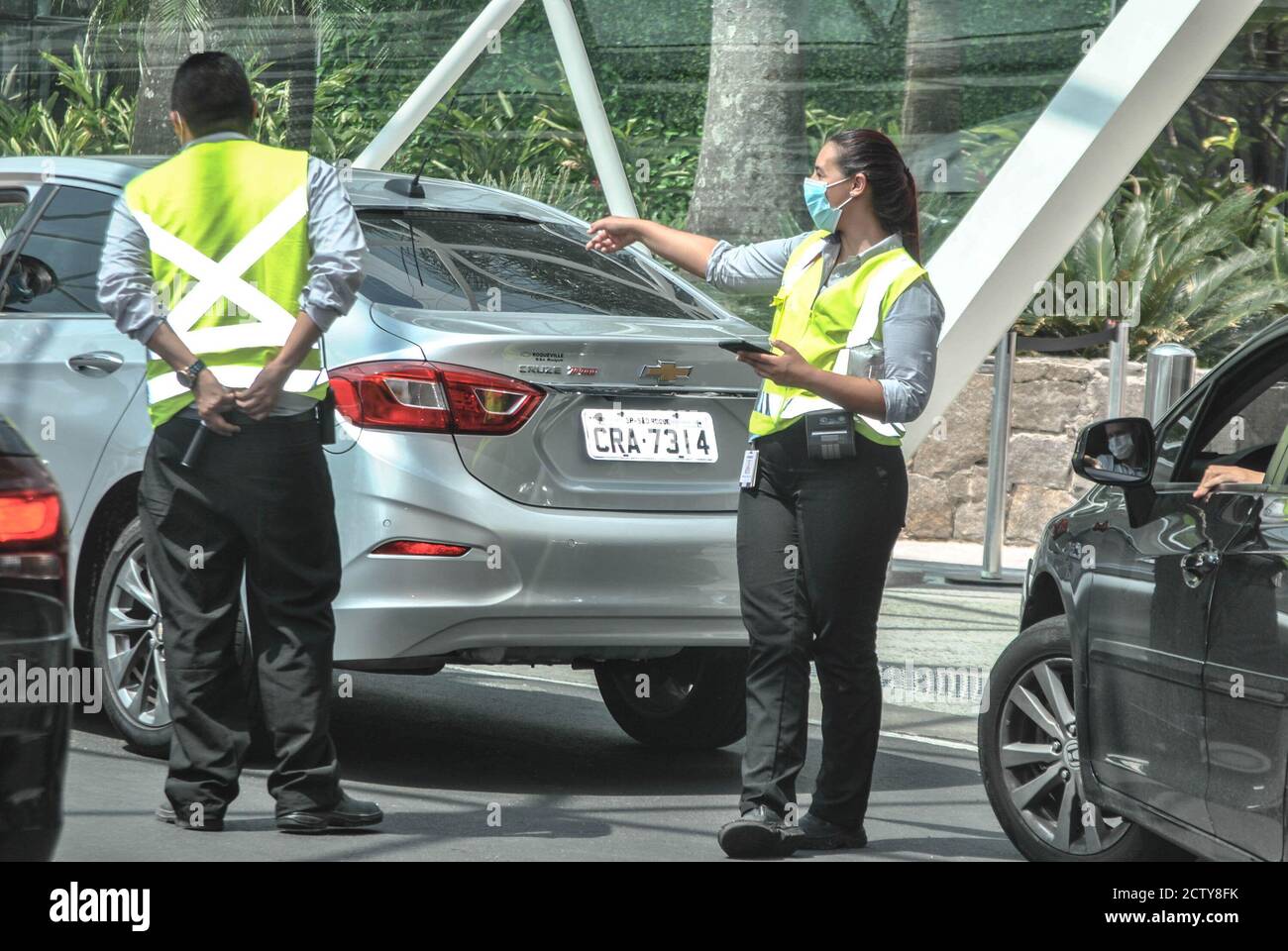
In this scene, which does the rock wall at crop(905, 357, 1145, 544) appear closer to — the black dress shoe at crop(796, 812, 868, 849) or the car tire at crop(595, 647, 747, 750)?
the car tire at crop(595, 647, 747, 750)

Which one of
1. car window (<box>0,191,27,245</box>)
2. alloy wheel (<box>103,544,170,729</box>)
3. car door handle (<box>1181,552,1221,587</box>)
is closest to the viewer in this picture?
car door handle (<box>1181,552,1221,587</box>)

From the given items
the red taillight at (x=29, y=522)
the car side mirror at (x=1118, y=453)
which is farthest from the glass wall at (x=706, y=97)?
the red taillight at (x=29, y=522)

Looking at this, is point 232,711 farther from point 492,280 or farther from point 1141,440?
point 1141,440

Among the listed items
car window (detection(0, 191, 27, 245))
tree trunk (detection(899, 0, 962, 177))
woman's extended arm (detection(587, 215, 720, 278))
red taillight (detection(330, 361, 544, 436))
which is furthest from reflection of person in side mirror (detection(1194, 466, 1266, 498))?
tree trunk (detection(899, 0, 962, 177))

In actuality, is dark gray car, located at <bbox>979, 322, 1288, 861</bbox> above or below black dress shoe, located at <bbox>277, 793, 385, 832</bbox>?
above

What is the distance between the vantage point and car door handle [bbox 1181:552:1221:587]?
4.18 metres

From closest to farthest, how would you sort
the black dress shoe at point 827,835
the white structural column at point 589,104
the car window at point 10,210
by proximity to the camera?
the black dress shoe at point 827,835, the car window at point 10,210, the white structural column at point 589,104

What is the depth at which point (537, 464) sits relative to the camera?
558 cm

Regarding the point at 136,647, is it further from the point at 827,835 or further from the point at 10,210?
the point at 827,835

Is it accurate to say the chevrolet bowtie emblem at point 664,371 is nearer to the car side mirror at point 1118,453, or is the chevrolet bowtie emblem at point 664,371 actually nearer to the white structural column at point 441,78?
the car side mirror at point 1118,453

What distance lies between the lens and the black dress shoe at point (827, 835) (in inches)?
212

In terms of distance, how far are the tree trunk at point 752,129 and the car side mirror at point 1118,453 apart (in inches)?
296

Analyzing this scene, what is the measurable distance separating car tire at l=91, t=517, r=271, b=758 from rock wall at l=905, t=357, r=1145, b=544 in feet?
24.0
